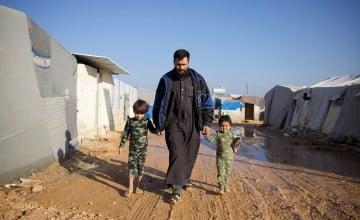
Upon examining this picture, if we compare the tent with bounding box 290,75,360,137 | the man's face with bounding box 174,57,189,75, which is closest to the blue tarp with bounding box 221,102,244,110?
the tent with bounding box 290,75,360,137

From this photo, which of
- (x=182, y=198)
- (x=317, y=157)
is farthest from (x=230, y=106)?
(x=182, y=198)

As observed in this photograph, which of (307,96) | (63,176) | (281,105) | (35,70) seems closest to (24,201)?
(63,176)

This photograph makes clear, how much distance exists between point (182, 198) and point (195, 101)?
137 centimetres

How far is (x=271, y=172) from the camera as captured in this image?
6.43m

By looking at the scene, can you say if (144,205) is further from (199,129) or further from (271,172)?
(271,172)

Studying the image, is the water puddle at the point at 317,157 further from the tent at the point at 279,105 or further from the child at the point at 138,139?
the tent at the point at 279,105

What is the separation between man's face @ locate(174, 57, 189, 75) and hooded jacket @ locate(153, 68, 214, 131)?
20 cm

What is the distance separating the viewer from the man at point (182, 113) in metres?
4.47

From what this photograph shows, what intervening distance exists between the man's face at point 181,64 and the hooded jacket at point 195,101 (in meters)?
0.20

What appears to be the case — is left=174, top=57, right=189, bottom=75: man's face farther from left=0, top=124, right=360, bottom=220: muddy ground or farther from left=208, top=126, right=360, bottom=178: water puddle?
left=208, top=126, right=360, bottom=178: water puddle

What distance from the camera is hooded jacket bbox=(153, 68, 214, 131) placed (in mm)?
4500

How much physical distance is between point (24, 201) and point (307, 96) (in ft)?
50.6

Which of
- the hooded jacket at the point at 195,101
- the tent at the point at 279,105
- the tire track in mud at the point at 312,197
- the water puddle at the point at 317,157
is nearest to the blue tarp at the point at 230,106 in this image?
Answer: the tent at the point at 279,105

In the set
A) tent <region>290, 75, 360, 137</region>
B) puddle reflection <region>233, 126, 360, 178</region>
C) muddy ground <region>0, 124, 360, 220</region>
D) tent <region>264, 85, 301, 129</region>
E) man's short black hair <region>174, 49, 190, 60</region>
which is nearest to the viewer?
muddy ground <region>0, 124, 360, 220</region>
